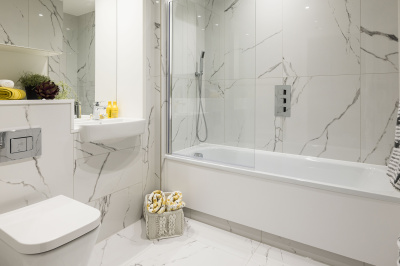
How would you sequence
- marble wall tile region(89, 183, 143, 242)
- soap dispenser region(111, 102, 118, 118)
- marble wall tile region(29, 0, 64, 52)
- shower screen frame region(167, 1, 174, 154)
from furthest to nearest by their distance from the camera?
shower screen frame region(167, 1, 174, 154) → soap dispenser region(111, 102, 118, 118) → marble wall tile region(89, 183, 143, 242) → marble wall tile region(29, 0, 64, 52)

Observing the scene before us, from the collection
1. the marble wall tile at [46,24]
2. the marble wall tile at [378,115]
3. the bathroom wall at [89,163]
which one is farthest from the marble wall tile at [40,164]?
the marble wall tile at [378,115]

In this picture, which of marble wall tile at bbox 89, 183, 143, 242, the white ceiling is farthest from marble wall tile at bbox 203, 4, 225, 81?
marble wall tile at bbox 89, 183, 143, 242

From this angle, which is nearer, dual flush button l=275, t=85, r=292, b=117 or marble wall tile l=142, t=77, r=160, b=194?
marble wall tile l=142, t=77, r=160, b=194

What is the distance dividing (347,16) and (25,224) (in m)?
2.70

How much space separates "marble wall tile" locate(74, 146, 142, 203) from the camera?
1.89 m

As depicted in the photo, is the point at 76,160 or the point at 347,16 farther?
the point at 347,16

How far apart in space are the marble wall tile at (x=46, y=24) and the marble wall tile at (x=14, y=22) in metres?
0.03

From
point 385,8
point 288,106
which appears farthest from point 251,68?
point 385,8

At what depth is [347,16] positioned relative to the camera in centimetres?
221

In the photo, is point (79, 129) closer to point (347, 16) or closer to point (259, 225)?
point (259, 225)

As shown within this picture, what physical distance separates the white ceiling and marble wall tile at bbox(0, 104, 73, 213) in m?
0.78

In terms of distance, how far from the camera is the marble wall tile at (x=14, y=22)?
5.14 feet

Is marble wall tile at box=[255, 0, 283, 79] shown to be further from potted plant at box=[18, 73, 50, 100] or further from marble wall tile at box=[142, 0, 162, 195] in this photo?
potted plant at box=[18, 73, 50, 100]

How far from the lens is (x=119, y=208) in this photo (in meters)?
2.20
